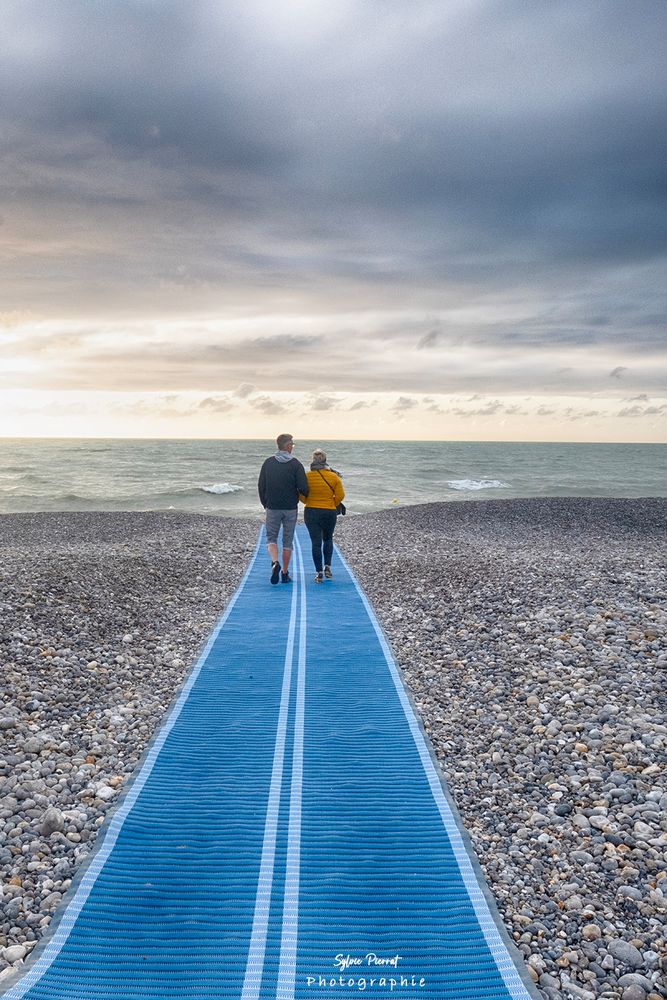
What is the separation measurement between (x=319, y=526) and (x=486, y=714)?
224 inches

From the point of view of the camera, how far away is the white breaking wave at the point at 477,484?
4819cm

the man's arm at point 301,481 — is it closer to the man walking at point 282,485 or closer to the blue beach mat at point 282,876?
the man walking at point 282,485

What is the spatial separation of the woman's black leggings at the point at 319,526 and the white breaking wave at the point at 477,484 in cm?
3659

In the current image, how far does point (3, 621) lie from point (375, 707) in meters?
5.00

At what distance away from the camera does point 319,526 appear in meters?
11.6

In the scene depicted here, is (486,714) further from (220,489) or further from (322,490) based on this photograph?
(220,489)

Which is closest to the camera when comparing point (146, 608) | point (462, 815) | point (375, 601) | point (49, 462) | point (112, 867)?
point (112, 867)

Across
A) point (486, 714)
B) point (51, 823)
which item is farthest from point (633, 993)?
point (51, 823)

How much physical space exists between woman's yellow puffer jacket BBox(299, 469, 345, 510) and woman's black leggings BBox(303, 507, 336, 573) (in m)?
0.11

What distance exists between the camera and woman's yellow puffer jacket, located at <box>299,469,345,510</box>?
11344mm

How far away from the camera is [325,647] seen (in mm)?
8312

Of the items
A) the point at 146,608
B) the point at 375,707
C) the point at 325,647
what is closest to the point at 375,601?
the point at 325,647

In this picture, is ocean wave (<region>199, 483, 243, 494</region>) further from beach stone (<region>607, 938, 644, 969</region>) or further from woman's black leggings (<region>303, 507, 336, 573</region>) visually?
beach stone (<region>607, 938, 644, 969</region>)

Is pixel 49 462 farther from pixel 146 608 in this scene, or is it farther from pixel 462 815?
pixel 462 815
